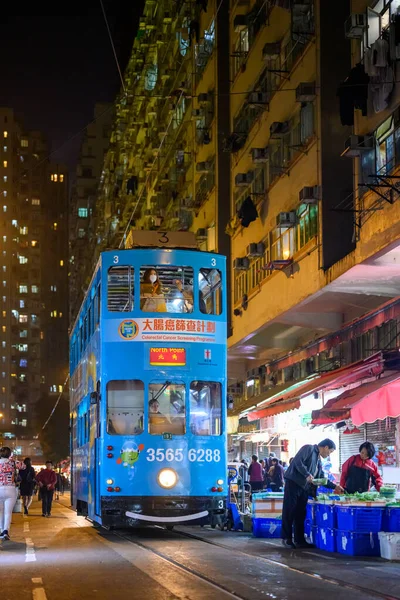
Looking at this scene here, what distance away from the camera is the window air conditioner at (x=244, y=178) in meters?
31.6

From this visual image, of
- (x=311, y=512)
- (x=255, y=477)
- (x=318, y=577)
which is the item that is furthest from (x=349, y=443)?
(x=318, y=577)

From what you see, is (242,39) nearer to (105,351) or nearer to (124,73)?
(105,351)

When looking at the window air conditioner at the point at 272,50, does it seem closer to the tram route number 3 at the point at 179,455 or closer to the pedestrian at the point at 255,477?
the pedestrian at the point at 255,477

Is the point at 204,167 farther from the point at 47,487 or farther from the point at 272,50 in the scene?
the point at 47,487

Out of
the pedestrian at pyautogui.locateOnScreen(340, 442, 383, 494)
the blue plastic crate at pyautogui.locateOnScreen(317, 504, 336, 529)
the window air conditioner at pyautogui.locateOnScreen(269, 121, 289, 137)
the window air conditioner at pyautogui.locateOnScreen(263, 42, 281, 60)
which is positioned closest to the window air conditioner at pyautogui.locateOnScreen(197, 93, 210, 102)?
the window air conditioner at pyautogui.locateOnScreen(263, 42, 281, 60)

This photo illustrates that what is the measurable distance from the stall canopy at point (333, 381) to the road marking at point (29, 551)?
6.12 m

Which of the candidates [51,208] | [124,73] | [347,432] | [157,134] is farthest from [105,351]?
[51,208]

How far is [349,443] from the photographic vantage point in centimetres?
2433

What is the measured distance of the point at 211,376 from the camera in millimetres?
18188

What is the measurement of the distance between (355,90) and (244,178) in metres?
11.7

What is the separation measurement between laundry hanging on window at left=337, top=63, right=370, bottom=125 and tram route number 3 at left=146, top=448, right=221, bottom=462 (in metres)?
7.62

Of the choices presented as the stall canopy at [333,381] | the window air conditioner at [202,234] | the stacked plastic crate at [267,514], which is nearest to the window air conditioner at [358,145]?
the stall canopy at [333,381]

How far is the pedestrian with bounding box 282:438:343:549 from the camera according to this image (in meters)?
16.1

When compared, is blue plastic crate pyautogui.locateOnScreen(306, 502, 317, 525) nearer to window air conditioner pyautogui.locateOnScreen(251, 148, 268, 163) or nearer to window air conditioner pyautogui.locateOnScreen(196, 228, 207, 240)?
window air conditioner pyautogui.locateOnScreen(251, 148, 268, 163)
